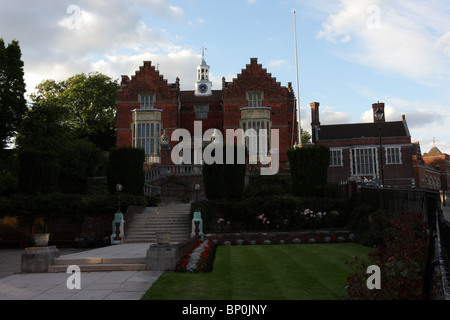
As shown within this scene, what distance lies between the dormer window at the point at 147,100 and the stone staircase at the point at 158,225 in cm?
1962

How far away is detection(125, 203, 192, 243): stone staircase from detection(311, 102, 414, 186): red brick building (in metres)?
26.8

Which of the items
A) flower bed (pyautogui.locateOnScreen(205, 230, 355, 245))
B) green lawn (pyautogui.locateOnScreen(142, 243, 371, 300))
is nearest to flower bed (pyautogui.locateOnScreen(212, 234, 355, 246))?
flower bed (pyautogui.locateOnScreen(205, 230, 355, 245))

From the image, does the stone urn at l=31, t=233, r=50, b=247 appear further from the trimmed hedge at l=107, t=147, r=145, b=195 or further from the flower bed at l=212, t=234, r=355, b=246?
the trimmed hedge at l=107, t=147, r=145, b=195

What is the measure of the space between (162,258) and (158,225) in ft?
34.0

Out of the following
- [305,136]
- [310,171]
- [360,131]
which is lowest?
[310,171]

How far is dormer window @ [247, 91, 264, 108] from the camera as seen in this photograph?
41344mm

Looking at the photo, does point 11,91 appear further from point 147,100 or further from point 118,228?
point 118,228

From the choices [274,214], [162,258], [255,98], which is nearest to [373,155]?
[255,98]

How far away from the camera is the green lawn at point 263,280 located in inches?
315

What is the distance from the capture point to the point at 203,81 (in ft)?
160

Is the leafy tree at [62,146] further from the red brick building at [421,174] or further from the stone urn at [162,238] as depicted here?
the red brick building at [421,174]

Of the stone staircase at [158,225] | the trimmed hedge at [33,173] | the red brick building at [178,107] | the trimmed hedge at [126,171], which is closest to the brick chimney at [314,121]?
the red brick building at [178,107]
